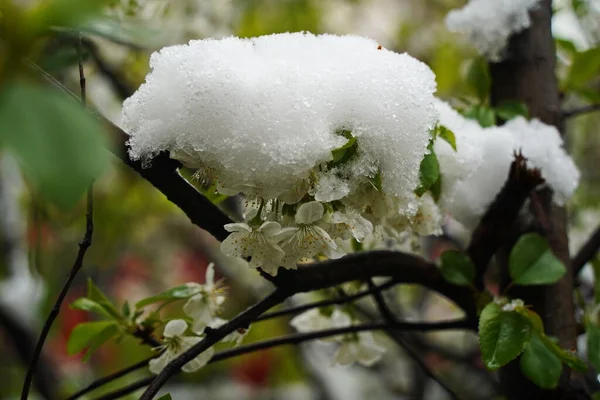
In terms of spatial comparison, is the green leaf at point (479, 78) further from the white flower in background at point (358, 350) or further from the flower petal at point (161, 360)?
the flower petal at point (161, 360)

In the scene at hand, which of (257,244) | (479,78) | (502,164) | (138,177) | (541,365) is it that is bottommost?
(541,365)

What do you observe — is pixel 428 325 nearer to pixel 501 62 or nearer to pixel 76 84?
pixel 501 62

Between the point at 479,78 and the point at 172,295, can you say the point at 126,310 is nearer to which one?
the point at 172,295

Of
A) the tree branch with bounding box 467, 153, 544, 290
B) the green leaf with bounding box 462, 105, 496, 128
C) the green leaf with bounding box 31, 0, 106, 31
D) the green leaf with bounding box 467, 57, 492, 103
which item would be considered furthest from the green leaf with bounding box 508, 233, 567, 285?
the green leaf with bounding box 31, 0, 106, 31

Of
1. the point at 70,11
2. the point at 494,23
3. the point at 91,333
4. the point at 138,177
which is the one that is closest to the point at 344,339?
the point at 91,333

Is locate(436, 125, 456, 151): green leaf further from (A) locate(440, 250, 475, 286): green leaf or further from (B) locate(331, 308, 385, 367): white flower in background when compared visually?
(B) locate(331, 308, 385, 367): white flower in background

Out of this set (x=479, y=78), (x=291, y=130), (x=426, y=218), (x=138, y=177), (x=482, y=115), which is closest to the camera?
(x=291, y=130)

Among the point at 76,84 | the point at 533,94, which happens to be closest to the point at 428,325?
the point at 533,94
